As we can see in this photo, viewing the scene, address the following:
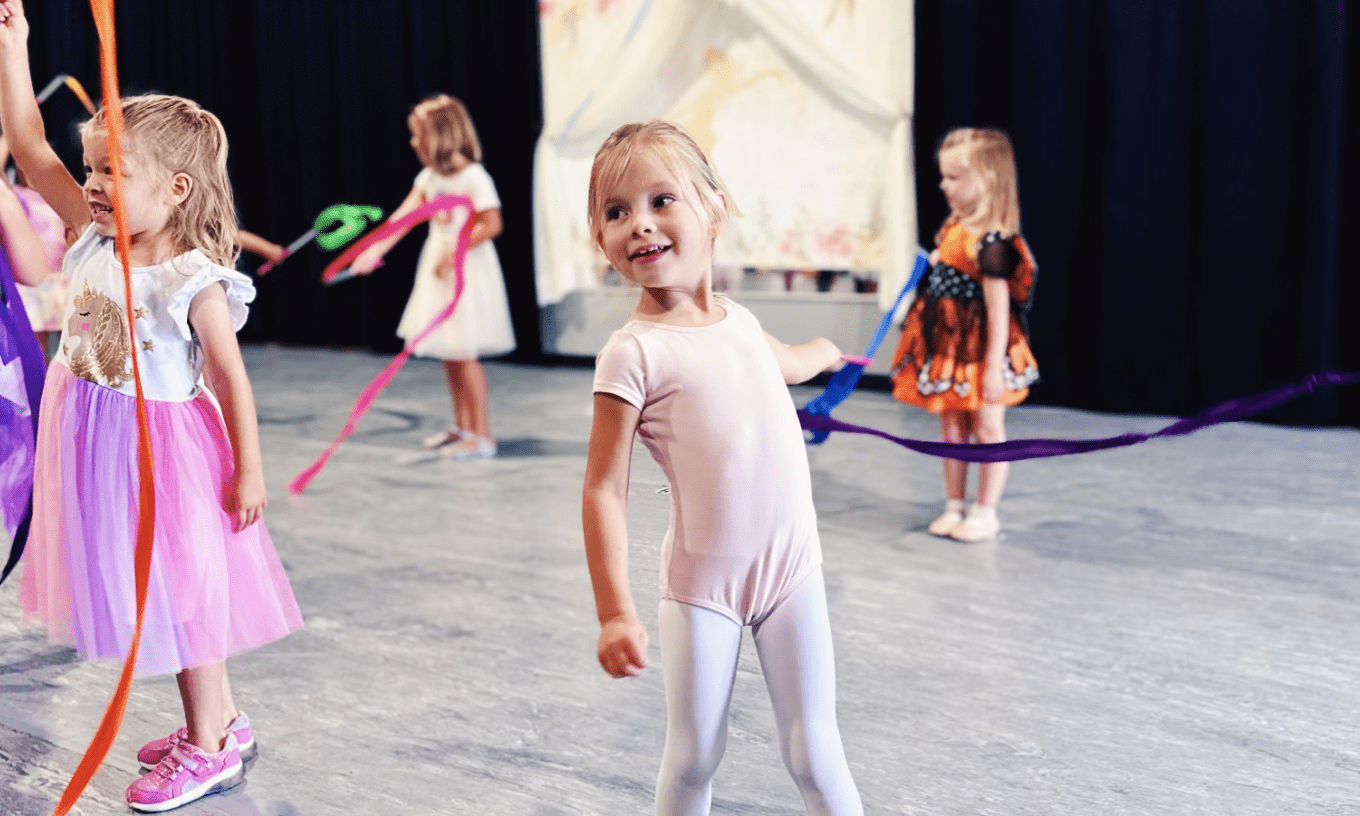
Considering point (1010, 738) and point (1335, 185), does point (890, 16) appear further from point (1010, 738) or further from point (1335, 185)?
point (1010, 738)

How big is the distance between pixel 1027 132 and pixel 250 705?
377 cm

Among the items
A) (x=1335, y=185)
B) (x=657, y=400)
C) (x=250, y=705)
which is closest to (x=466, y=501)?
(x=250, y=705)

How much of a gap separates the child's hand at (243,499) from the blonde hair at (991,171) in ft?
6.14

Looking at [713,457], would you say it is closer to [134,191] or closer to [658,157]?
[658,157]

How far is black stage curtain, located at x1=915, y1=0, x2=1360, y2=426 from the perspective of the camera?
4332 millimetres

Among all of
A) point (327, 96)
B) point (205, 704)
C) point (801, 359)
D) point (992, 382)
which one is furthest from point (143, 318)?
point (327, 96)

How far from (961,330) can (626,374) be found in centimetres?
195

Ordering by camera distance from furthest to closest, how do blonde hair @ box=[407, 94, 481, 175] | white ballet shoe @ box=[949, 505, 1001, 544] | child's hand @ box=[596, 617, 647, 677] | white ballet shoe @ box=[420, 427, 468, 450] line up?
white ballet shoe @ box=[420, 427, 468, 450] → blonde hair @ box=[407, 94, 481, 175] → white ballet shoe @ box=[949, 505, 1001, 544] → child's hand @ box=[596, 617, 647, 677]

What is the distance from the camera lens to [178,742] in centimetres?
180

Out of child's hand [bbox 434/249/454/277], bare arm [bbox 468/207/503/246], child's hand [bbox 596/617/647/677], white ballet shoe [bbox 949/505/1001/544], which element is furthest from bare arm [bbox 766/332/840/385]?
child's hand [bbox 434/249/454/277]

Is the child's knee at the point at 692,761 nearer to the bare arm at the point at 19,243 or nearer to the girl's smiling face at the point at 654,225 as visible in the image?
the girl's smiling face at the point at 654,225

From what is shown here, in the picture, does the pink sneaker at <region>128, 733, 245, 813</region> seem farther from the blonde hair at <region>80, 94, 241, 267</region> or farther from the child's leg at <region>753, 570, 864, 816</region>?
the child's leg at <region>753, 570, 864, 816</region>

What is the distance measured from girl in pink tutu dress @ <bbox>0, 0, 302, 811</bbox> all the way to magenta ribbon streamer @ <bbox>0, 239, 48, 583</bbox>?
0.08 meters

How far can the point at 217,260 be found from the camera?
172 cm
